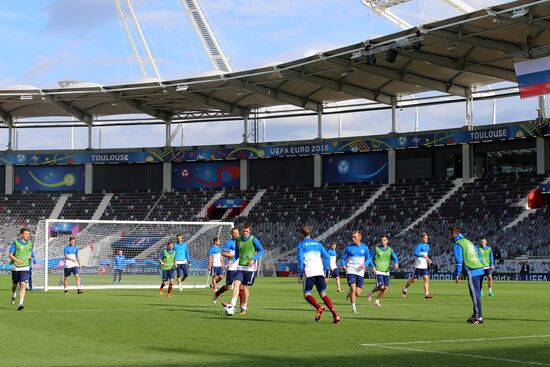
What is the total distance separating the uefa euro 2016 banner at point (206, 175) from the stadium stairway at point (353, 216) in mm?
12986

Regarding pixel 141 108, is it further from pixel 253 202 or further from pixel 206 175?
pixel 253 202

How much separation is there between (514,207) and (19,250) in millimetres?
42963

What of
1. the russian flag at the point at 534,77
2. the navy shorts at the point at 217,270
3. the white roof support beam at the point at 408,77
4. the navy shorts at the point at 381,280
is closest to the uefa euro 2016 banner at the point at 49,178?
the white roof support beam at the point at 408,77

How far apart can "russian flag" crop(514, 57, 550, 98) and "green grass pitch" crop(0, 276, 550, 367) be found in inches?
1041

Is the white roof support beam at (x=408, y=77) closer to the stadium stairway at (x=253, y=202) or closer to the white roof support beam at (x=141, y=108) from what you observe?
the stadium stairway at (x=253, y=202)

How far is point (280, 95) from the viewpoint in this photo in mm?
66938

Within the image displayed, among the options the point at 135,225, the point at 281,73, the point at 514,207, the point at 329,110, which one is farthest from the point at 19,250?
the point at 329,110

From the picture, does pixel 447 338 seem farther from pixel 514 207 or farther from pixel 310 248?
pixel 514 207

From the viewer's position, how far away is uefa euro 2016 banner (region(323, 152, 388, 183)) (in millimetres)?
70562

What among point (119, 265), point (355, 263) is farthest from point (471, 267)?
point (119, 265)

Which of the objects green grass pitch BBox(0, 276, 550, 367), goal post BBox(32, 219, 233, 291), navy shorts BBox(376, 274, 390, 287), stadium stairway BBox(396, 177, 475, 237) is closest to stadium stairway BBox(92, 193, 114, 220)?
stadium stairway BBox(396, 177, 475, 237)

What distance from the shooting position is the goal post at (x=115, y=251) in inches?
→ 1486

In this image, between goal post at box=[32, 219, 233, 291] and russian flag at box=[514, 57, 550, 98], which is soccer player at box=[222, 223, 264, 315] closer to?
goal post at box=[32, 219, 233, 291]

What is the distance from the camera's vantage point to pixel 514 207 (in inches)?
2336
